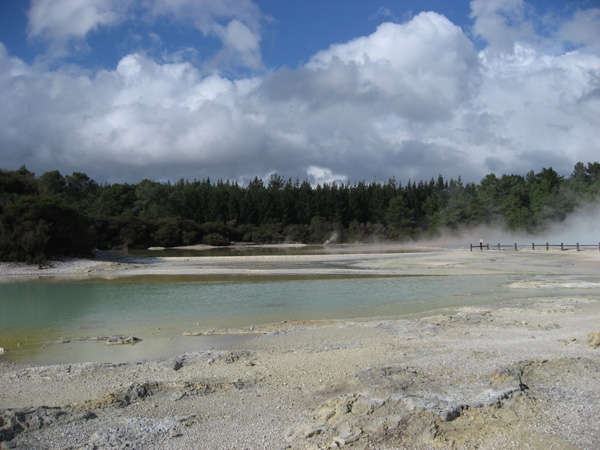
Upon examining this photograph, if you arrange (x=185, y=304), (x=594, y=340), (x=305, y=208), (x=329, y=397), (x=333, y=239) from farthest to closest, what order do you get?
1. (x=305, y=208)
2. (x=333, y=239)
3. (x=185, y=304)
4. (x=594, y=340)
5. (x=329, y=397)

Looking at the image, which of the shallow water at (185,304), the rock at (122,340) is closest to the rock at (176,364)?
the shallow water at (185,304)

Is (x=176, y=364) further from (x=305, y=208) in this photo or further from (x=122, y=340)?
(x=305, y=208)

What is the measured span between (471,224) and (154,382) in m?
86.4

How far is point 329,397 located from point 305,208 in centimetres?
10382

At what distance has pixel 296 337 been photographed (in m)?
13.5

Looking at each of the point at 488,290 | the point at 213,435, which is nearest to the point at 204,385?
the point at 213,435

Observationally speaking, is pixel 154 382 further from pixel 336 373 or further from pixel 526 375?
pixel 526 375

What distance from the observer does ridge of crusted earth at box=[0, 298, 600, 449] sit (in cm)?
657

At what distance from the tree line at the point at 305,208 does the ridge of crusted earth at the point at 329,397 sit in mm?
39741

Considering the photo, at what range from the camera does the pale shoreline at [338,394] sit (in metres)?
6.60

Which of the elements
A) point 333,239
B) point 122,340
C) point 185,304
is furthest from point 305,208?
point 122,340

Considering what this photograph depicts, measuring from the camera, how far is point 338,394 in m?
8.09

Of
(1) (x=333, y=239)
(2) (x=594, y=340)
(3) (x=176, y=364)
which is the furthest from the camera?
(1) (x=333, y=239)

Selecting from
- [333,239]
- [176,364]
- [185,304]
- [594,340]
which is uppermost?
[333,239]
